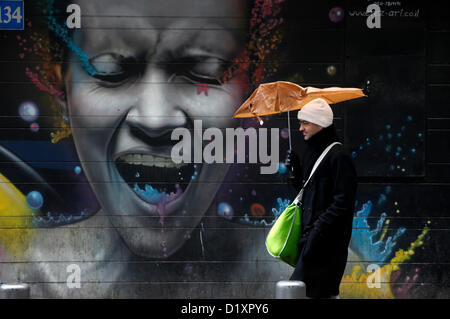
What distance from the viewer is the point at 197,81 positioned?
762 cm

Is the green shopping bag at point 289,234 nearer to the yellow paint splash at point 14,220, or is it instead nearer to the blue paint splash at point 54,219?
the blue paint splash at point 54,219

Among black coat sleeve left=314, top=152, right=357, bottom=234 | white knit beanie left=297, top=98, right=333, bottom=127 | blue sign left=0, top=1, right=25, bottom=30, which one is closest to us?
black coat sleeve left=314, top=152, right=357, bottom=234

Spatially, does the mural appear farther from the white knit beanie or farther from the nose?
the white knit beanie

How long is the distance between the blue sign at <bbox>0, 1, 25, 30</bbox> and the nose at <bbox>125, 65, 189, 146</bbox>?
1426 millimetres

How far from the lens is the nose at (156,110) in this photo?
7.62 meters

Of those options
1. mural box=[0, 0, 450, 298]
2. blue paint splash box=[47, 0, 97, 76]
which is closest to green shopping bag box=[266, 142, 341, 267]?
mural box=[0, 0, 450, 298]

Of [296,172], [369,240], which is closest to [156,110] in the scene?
[296,172]

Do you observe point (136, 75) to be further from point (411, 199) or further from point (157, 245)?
point (411, 199)

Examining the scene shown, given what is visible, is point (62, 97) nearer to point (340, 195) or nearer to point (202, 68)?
point (202, 68)

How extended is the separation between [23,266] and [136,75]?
2360mm

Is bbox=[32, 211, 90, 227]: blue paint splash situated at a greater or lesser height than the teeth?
lesser

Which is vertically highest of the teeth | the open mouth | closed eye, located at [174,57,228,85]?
closed eye, located at [174,57,228,85]

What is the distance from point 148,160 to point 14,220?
5.11ft

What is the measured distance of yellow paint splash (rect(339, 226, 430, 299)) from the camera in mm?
7648
